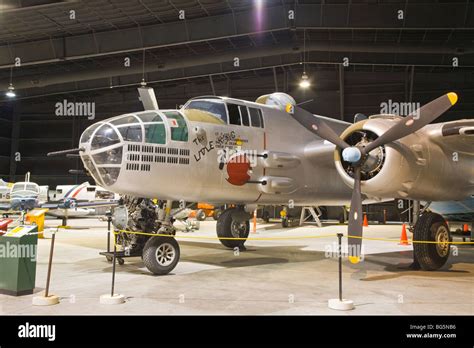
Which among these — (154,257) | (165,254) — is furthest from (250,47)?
(154,257)

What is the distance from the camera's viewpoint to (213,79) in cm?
A: 3441

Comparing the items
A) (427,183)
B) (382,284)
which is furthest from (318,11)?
(382,284)

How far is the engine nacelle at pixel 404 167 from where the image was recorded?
27.8 feet

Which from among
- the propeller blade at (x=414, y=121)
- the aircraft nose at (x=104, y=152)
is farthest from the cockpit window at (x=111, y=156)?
the propeller blade at (x=414, y=121)

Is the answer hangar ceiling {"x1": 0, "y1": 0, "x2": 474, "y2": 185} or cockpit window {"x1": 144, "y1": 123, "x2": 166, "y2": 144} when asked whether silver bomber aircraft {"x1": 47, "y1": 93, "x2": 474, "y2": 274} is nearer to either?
cockpit window {"x1": 144, "y1": 123, "x2": 166, "y2": 144}


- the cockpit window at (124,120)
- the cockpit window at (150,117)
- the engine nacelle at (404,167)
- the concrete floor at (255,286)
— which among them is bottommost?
the concrete floor at (255,286)

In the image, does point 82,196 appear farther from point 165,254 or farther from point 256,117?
point 165,254

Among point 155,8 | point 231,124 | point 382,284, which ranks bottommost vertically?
point 382,284

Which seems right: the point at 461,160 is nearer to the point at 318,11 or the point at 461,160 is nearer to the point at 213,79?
the point at 318,11

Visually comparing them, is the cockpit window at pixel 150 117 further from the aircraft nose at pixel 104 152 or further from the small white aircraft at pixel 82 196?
the small white aircraft at pixel 82 196

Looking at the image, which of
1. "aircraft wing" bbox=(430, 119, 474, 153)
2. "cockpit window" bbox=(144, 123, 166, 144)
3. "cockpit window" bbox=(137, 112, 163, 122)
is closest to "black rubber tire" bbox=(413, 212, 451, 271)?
"aircraft wing" bbox=(430, 119, 474, 153)

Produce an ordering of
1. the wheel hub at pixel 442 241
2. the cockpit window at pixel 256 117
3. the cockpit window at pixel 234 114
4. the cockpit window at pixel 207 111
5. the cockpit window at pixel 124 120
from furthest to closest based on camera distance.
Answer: the cockpit window at pixel 256 117 < the cockpit window at pixel 234 114 < the cockpit window at pixel 207 111 < the wheel hub at pixel 442 241 < the cockpit window at pixel 124 120

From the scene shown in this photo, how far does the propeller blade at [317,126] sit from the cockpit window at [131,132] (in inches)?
129

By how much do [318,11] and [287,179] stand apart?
36.0 feet
